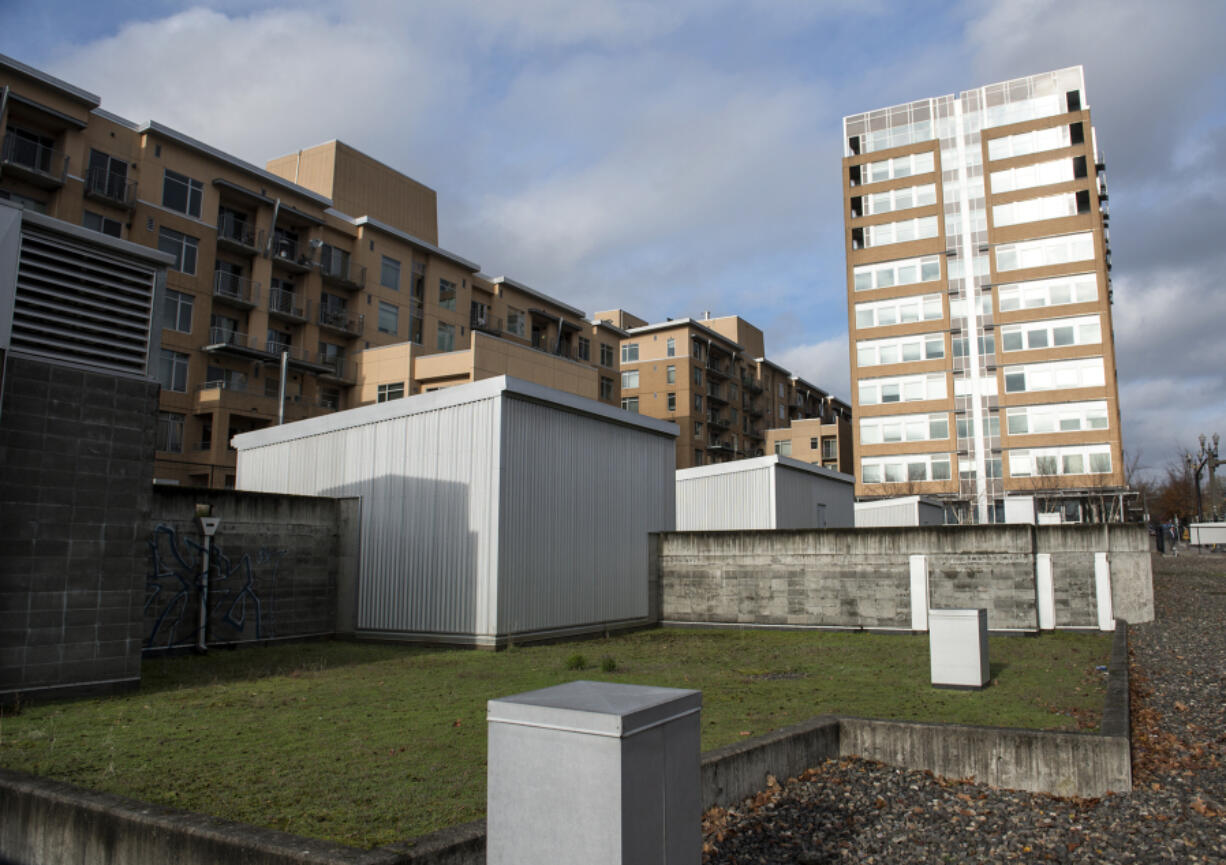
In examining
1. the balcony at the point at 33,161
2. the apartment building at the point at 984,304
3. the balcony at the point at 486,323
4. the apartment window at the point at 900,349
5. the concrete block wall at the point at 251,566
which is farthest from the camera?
the apartment window at the point at 900,349

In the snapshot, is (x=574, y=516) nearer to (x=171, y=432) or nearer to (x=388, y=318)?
(x=171, y=432)

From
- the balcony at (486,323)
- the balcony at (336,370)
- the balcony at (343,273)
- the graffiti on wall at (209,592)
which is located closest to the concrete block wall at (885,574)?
the graffiti on wall at (209,592)

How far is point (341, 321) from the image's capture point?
44906mm

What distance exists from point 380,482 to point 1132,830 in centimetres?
1587

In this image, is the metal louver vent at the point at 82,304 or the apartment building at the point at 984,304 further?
the apartment building at the point at 984,304

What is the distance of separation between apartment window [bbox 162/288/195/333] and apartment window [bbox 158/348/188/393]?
3.87 ft

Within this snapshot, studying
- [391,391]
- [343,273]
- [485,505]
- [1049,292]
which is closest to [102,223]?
[343,273]

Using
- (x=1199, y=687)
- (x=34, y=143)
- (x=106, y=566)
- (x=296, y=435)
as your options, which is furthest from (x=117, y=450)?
(x=34, y=143)

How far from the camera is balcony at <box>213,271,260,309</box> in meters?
39.5

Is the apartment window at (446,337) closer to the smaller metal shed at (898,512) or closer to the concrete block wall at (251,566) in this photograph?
the smaller metal shed at (898,512)

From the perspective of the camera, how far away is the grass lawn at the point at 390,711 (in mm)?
6098

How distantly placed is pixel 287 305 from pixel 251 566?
29853 mm

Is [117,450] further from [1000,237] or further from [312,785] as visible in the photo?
[1000,237]

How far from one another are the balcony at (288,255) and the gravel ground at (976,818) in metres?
41.1
